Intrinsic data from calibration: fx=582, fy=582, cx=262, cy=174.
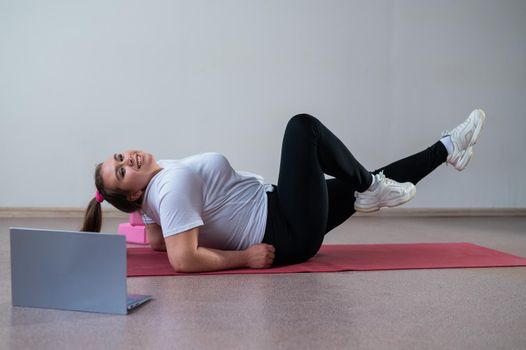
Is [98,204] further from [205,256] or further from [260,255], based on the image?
[260,255]

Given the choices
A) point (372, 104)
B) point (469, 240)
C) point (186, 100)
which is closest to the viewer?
point (469, 240)

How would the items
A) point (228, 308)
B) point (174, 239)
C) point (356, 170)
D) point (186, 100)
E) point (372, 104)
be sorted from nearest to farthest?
point (228, 308), point (174, 239), point (356, 170), point (186, 100), point (372, 104)

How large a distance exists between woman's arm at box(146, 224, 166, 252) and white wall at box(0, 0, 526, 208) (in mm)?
1942

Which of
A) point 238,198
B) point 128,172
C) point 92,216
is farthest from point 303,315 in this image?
point 92,216

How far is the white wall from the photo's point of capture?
4.41 m

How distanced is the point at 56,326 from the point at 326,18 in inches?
147

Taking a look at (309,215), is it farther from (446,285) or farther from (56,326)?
(56,326)

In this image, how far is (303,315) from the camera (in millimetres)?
1712

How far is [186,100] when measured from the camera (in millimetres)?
4566

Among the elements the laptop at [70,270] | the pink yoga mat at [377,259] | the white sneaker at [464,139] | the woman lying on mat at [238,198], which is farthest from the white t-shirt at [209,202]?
the white sneaker at [464,139]

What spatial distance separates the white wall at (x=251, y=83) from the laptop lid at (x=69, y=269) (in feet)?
9.18

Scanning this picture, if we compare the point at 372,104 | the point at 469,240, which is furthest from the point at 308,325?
the point at 372,104

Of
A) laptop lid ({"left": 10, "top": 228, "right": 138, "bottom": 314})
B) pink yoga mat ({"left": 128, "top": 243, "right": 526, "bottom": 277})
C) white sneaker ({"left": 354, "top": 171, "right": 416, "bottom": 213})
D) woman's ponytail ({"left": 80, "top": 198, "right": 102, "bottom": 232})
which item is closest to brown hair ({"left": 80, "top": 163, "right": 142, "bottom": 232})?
woman's ponytail ({"left": 80, "top": 198, "right": 102, "bottom": 232})

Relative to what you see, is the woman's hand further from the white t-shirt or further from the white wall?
the white wall
